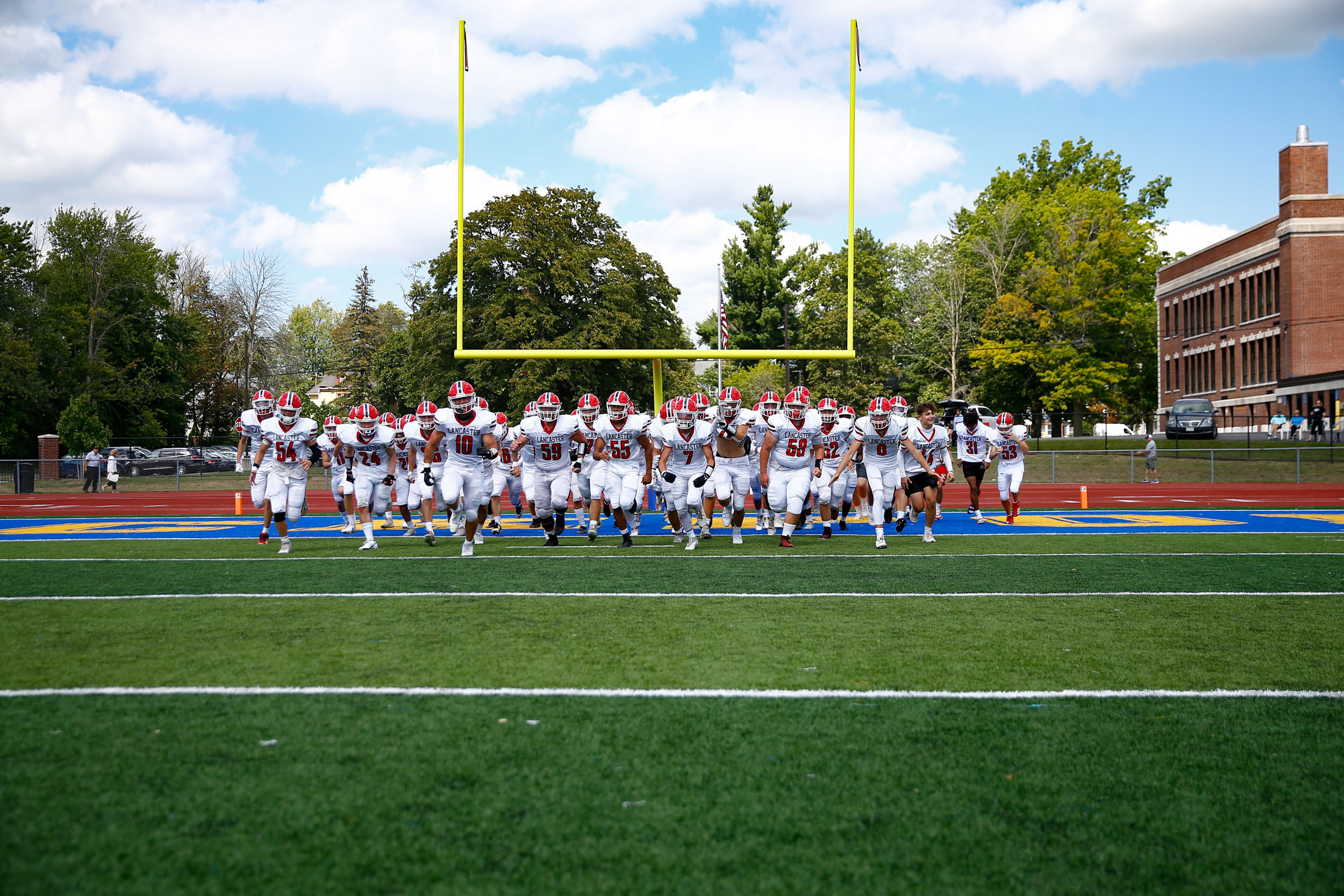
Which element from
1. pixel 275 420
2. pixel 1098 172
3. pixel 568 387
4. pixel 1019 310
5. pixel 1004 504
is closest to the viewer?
pixel 275 420

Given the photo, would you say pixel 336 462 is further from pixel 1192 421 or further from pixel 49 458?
pixel 1192 421

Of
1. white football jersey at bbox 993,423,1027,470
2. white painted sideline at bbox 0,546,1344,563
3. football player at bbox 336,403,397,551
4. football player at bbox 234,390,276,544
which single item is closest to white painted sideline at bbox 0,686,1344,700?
white painted sideline at bbox 0,546,1344,563

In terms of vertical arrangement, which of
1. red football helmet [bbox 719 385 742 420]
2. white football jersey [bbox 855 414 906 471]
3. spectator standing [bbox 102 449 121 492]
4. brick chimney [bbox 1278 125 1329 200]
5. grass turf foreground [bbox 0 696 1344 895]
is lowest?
grass turf foreground [bbox 0 696 1344 895]

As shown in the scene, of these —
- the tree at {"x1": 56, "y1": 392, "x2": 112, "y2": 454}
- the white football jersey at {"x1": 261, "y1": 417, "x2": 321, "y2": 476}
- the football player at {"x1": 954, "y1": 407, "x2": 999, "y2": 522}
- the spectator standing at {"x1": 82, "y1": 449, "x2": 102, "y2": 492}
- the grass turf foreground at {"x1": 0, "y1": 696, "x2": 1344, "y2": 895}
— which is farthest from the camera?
the tree at {"x1": 56, "y1": 392, "x2": 112, "y2": 454}

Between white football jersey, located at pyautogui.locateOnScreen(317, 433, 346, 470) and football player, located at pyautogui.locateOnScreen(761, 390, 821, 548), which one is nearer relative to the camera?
football player, located at pyautogui.locateOnScreen(761, 390, 821, 548)

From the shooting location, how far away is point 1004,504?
51.0ft

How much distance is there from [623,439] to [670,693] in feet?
23.5

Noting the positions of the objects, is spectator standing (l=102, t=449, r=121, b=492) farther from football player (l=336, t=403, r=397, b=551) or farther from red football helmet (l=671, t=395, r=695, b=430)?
red football helmet (l=671, t=395, r=695, b=430)

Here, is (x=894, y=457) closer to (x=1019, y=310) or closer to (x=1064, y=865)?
(x=1064, y=865)

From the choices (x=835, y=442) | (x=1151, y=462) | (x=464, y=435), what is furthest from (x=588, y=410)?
(x=1151, y=462)

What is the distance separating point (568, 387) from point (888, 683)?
99.1 ft

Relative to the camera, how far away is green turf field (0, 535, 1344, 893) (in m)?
3.15

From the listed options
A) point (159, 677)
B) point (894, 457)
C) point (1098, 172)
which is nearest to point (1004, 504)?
point (894, 457)

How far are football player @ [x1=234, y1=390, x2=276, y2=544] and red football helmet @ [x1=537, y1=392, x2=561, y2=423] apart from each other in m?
3.16
